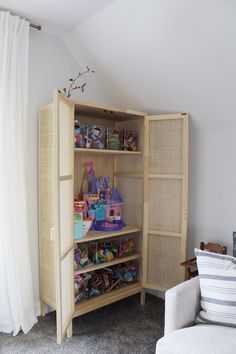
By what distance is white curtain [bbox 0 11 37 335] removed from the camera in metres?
2.28

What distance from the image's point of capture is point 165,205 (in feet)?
9.00

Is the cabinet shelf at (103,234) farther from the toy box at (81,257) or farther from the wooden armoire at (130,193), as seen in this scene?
the toy box at (81,257)

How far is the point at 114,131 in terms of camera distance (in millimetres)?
2861

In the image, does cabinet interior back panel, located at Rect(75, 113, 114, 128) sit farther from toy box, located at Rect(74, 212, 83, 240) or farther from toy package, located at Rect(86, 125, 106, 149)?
toy box, located at Rect(74, 212, 83, 240)

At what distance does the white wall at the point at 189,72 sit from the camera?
6.54 ft

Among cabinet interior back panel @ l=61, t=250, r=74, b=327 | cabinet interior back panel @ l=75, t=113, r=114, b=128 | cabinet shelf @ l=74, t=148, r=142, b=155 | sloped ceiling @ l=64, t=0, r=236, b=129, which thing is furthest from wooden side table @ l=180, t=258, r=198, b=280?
cabinet interior back panel @ l=75, t=113, r=114, b=128

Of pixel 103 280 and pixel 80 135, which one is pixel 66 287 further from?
pixel 80 135

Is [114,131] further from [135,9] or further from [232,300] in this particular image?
[232,300]

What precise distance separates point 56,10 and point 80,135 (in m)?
0.94

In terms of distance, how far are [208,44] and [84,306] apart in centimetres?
216

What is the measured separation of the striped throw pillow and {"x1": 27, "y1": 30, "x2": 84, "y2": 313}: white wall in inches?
56.6

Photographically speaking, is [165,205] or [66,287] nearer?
[66,287]

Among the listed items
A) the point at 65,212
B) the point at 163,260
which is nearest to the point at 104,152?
the point at 65,212

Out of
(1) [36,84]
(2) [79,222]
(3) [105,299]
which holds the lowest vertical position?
(3) [105,299]
